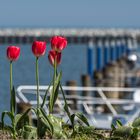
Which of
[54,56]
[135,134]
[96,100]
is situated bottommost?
[135,134]

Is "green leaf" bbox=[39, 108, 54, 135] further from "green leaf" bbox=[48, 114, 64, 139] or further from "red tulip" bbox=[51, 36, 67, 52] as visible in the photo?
"red tulip" bbox=[51, 36, 67, 52]

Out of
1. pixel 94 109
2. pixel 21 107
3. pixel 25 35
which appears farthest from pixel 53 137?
pixel 25 35

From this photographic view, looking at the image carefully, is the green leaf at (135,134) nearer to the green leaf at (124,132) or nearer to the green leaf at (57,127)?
the green leaf at (124,132)

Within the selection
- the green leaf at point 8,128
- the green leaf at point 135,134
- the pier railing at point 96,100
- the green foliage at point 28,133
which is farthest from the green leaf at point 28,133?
the pier railing at point 96,100

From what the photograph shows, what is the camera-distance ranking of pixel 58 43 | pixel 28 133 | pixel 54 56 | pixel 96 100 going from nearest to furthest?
1. pixel 28 133
2. pixel 58 43
3. pixel 54 56
4. pixel 96 100

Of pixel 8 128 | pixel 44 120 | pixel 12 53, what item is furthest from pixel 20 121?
pixel 12 53

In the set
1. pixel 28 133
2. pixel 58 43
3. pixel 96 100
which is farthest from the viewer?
pixel 96 100

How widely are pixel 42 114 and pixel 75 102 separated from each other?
11.9m

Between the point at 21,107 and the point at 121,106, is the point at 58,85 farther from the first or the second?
the point at 121,106

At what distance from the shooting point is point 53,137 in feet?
10.3

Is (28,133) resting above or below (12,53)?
below

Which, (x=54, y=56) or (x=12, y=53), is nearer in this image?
(x=12, y=53)

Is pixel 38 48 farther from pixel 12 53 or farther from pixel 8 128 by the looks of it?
pixel 8 128

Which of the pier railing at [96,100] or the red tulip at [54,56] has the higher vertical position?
the red tulip at [54,56]
